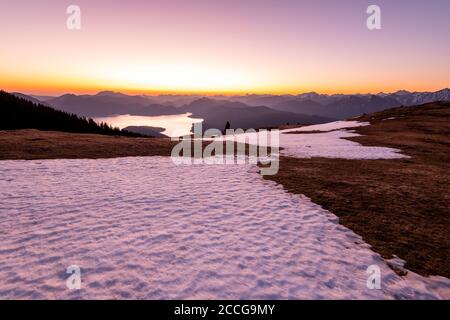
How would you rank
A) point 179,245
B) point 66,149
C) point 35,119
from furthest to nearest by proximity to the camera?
1. point 35,119
2. point 66,149
3. point 179,245

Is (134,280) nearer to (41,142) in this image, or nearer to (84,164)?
(84,164)

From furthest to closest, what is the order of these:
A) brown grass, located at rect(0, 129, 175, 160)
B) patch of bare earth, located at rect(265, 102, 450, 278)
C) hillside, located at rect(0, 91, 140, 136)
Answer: hillside, located at rect(0, 91, 140, 136) < brown grass, located at rect(0, 129, 175, 160) < patch of bare earth, located at rect(265, 102, 450, 278)

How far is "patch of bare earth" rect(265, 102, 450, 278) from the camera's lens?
1138cm

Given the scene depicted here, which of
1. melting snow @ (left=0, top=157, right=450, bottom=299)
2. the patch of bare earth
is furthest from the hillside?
the patch of bare earth

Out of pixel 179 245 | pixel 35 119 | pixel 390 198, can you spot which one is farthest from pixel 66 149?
pixel 35 119

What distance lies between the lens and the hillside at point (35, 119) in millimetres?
73062

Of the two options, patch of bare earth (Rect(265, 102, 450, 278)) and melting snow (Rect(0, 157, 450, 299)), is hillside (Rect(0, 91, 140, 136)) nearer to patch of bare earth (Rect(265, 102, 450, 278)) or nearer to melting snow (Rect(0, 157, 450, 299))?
melting snow (Rect(0, 157, 450, 299))

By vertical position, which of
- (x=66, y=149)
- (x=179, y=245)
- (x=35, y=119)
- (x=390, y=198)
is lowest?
(x=179, y=245)

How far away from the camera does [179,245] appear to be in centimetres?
1094

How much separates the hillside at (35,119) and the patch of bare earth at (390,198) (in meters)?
72.8

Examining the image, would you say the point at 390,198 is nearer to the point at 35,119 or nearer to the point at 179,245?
the point at 179,245

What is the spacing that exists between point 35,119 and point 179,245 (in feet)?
282

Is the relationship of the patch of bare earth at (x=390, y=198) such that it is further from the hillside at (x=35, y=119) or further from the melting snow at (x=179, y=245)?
the hillside at (x=35, y=119)

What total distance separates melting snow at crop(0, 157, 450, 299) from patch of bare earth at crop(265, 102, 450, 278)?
1074mm
